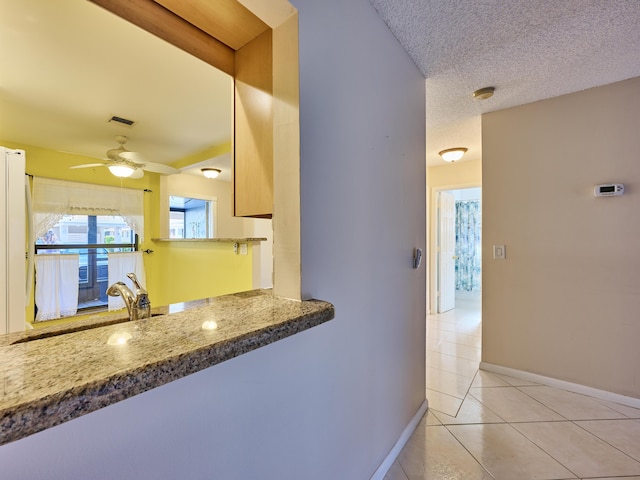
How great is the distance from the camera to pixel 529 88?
85.9 inches

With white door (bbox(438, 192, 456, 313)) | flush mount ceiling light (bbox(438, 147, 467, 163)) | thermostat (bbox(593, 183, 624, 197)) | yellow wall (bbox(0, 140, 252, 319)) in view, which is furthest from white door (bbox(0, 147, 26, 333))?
white door (bbox(438, 192, 456, 313))

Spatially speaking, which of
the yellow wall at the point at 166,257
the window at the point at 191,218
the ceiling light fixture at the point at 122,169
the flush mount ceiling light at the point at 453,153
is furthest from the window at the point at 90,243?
the flush mount ceiling light at the point at 453,153

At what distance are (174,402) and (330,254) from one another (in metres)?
0.66

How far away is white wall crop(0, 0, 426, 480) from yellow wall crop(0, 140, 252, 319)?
1748 mm

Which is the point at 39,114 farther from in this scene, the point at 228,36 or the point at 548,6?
the point at 548,6

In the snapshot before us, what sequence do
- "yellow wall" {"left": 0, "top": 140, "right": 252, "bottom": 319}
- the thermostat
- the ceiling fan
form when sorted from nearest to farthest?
the thermostat, the ceiling fan, "yellow wall" {"left": 0, "top": 140, "right": 252, "bottom": 319}

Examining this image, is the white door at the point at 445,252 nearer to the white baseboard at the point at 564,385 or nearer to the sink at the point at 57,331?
the white baseboard at the point at 564,385

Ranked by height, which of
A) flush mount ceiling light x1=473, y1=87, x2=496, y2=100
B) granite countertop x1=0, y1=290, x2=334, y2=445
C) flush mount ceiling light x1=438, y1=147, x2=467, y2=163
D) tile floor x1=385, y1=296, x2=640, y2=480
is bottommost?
tile floor x1=385, y1=296, x2=640, y2=480

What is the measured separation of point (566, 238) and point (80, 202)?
204 inches

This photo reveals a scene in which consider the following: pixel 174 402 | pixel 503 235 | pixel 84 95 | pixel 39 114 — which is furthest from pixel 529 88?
pixel 39 114

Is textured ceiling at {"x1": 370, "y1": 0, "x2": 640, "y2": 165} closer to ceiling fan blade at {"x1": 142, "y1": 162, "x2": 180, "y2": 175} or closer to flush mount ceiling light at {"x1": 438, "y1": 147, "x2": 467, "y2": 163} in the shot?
flush mount ceiling light at {"x1": 438, "y1": 147, "x2": 467, "y2": 163}

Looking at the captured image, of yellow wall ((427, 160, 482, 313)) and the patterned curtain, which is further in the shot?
the patterned curtain

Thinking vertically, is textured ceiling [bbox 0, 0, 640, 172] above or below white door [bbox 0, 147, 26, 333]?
above

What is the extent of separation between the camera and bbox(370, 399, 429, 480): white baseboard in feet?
4.76
